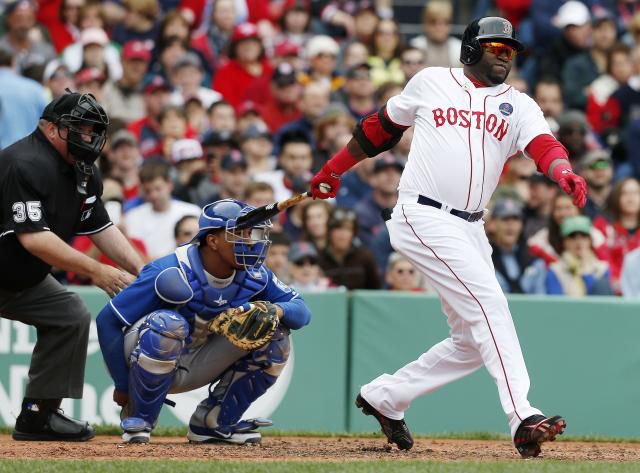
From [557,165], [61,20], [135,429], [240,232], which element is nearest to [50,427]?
[135,429]

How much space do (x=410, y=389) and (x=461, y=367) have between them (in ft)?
0.91

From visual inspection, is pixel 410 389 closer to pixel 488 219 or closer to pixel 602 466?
pixel 602 466

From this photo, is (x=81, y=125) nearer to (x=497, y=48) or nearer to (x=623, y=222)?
(x=497, y=48)

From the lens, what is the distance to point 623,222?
11109mm

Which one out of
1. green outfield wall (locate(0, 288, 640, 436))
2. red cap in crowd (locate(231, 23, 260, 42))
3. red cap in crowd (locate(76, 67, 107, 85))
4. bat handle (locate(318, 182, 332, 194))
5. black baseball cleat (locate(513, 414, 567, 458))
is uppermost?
red cap in crowd (locate(231, 23, 260, 42))

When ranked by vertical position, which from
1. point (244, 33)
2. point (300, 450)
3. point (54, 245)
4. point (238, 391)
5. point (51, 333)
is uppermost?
point (244, 33)

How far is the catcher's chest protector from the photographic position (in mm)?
6848

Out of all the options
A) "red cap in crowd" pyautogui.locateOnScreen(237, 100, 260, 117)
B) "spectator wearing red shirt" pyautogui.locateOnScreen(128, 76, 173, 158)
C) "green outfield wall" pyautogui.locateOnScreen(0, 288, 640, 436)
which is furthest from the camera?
"red cap in crowd" pyautogui.locateOnScreen(237, 100, 260, 117)

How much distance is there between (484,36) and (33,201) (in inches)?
94.6

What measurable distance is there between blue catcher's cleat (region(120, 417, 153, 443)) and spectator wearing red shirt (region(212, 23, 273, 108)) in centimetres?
662

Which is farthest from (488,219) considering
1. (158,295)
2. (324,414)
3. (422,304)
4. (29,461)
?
(29,461)

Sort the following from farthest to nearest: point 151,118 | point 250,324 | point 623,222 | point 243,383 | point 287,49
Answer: point 287,49, point 151,118, point 623,222, point 243,383, point 250,324

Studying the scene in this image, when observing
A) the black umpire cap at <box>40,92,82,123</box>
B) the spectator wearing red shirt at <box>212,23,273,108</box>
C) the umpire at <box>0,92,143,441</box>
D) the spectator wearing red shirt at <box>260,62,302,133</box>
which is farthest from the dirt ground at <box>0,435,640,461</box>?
the spectator wearing red shirt at <box>212,23,273,108</box>

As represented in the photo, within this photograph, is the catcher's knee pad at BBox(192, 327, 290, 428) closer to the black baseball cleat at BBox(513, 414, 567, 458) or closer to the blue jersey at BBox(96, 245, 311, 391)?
the blue jersey at BBox(96, 245, 311, 391)
